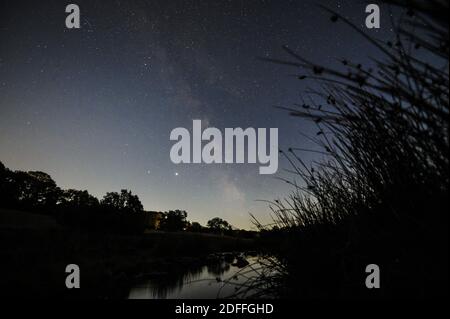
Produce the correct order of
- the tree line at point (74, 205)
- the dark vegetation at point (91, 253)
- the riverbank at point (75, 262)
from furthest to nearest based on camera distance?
the tree line at point (74, 205) → the dark vegetation at point (91, 253) → the riverbank at point (75, 262)

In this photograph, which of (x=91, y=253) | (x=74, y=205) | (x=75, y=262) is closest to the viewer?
(x=75, y=262)

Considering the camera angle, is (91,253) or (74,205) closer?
(91,253)

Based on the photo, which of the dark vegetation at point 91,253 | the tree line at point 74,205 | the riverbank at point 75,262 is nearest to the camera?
the riverbank at point 75,262

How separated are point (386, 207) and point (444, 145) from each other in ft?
1.45

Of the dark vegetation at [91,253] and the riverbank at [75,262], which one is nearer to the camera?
the riverbank at [75,262]

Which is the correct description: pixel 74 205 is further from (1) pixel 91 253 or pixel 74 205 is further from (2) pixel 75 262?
(2) pixel 75 262

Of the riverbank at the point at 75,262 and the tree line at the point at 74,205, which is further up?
the tree line at the point at 74,205

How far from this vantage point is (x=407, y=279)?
3.15 feet

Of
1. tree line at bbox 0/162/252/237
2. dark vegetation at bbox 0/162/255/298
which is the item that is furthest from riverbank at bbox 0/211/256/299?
tree line at bbox 0/162/252/237

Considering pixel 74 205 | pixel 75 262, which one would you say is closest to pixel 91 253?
pixel 75 262

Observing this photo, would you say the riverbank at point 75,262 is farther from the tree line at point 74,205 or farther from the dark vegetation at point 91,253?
the tree line at point 74,205

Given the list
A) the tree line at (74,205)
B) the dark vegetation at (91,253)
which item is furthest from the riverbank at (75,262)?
the tree line at (74,205)

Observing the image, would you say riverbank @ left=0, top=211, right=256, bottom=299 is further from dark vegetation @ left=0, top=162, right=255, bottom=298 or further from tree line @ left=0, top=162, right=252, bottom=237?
tree line @ left=0, top=162, right=252, bottom=237

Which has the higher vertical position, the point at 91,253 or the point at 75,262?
the point at 75,262
